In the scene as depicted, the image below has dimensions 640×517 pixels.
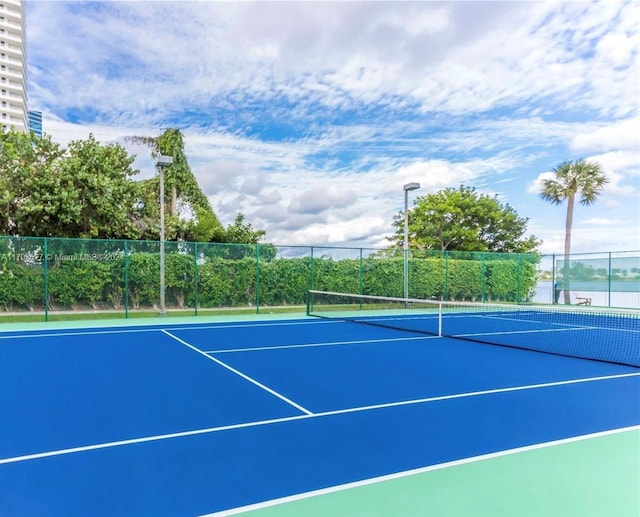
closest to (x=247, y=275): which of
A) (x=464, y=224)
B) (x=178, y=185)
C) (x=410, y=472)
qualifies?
(x=178, y=185)

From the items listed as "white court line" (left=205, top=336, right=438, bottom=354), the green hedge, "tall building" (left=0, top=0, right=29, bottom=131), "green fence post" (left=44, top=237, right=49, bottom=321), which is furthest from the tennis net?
"tall building" (left=0, top=0, right=29, bottom=131)

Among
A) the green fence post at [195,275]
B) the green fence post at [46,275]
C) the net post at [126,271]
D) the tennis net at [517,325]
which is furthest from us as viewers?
the green fence post at [195,275]

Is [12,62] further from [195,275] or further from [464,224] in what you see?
[195,275]

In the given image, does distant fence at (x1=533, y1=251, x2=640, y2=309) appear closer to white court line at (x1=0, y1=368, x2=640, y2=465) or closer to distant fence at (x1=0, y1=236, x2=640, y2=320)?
distant fence at (x1=0, y1=236, x2=640, y2=320)

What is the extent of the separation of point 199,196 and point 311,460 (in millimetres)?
20935

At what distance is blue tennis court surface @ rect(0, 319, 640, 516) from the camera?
2857mm

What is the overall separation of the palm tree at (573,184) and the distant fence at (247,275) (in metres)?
7.72

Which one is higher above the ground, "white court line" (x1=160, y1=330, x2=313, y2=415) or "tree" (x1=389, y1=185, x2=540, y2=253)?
"tree" (x1=389, y1=185, x2=540, y2=253)

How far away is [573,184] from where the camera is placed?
26672 millimetres

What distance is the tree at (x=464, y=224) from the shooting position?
2864 centimetres

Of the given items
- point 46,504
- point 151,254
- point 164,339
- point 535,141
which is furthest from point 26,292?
point 535,141

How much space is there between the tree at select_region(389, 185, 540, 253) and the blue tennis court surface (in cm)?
2146

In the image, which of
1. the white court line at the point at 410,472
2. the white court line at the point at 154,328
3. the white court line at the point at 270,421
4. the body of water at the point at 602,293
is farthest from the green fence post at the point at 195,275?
the body of water at the point at 602,293

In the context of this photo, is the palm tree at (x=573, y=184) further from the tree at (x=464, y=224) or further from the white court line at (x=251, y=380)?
the white court line at (x=251, y=380)
